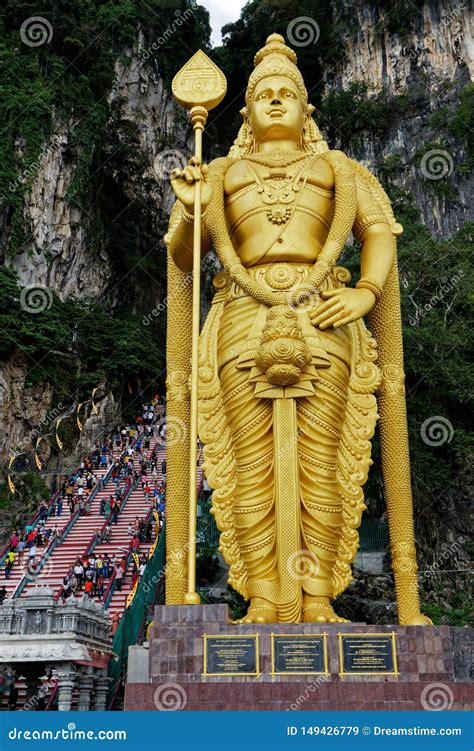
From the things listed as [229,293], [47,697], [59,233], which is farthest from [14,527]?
[229,293]

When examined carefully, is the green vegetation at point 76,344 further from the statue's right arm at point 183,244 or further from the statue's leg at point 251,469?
the statue's leg at point 251,469

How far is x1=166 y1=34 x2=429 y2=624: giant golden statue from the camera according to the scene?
587 cm

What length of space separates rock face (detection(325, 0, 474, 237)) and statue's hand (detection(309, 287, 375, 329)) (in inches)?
753

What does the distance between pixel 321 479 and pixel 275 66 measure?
3.81 meters

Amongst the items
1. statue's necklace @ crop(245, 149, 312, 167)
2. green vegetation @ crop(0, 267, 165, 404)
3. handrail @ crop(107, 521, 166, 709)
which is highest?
green vegetation @ crop(0, 267, 165, 404)

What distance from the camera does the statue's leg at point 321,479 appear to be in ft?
19.0

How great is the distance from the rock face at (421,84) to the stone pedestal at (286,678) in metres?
20.8

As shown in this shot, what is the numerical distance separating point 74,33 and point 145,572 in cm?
1889

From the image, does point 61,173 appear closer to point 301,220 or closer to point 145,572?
point 145,572

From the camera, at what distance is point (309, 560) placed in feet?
19.0

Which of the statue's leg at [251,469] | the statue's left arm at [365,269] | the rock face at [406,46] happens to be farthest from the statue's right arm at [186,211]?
the rock face at [406,46]

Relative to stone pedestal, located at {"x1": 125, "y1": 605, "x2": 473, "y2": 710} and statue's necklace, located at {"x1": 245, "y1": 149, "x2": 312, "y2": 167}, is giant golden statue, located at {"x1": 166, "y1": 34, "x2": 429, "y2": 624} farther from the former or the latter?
stone pedestal, located at {"x1": 125, "y1": 605, "x2": 473, "y2": 710}

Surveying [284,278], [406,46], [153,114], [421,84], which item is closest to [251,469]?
[284,278]

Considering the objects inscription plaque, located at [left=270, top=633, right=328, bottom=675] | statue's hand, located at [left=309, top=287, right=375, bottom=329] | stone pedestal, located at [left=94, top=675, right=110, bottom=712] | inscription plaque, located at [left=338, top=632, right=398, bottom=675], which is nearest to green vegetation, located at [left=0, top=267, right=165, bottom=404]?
stone pedestal, located at [left=94, top=675, right=110, bottom=712]
